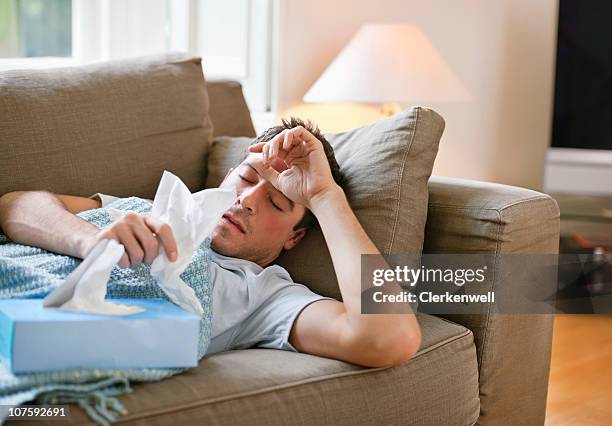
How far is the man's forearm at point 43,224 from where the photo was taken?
1605 mm

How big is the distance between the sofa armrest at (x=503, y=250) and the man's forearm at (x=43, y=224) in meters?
0.72

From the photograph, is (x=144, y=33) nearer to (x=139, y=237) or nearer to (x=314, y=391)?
(x=139, y=237)

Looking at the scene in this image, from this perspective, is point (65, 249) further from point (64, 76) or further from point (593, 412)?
point (593, 412)

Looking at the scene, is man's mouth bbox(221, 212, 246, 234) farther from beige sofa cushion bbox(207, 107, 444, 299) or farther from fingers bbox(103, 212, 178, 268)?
fingers bbox(103, 212, 178, 268)

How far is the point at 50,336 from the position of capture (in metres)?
1.29

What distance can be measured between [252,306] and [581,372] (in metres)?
1.66

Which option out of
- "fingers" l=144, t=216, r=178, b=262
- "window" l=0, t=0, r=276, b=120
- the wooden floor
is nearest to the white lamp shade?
"window" l=0, t=0, r=276, b=120

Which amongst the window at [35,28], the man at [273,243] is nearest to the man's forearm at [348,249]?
the man at [273,243]

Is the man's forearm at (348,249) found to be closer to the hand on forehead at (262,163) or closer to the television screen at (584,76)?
the hand on forehead at (262,163)

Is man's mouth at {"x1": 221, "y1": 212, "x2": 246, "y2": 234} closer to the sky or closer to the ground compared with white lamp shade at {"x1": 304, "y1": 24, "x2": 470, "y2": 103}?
closer to the ground

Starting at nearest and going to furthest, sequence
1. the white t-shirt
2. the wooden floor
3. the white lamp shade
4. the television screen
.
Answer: the white t-shirt → the wooden floor → the white lamp shade → the television screen

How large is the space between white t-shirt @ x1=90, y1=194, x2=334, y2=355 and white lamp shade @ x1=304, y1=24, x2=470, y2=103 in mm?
1386

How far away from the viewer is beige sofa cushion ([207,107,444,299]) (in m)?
1.81

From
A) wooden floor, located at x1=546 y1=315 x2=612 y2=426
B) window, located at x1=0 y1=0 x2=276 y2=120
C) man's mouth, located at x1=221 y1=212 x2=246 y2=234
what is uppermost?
window, located at x1=0 y1=0 x2=276 y2=120
